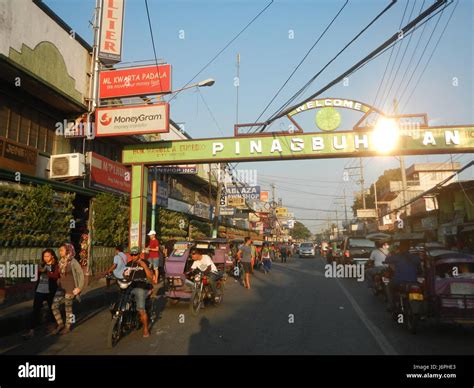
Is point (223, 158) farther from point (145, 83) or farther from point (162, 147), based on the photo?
point (145, 83)

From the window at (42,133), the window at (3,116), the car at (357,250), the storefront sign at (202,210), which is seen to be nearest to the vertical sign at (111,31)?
the window at (42,133)

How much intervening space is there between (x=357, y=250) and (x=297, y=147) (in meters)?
7.81

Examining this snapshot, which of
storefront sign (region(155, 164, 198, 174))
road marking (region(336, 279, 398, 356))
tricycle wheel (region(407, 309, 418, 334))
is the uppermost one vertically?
storefront sign (region(155, 164, 198, 174))

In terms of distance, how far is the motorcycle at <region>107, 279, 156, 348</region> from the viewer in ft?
20.6

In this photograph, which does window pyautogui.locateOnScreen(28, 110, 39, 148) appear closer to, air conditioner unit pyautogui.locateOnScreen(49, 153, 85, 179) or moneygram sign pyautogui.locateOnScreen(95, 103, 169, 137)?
air conditioner unit pyautogui.locateOnScreen(49, 153, 85, 179)

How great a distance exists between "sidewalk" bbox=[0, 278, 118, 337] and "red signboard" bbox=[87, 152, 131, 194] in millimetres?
4105

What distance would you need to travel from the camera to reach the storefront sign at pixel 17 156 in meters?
10.6

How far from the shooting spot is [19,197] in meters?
10.5

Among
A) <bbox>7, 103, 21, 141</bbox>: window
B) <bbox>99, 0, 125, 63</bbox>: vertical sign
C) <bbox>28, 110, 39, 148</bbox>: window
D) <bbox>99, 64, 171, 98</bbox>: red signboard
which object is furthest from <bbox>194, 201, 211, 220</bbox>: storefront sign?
<bbox>7, 103, 21, 141</bbox>: window
